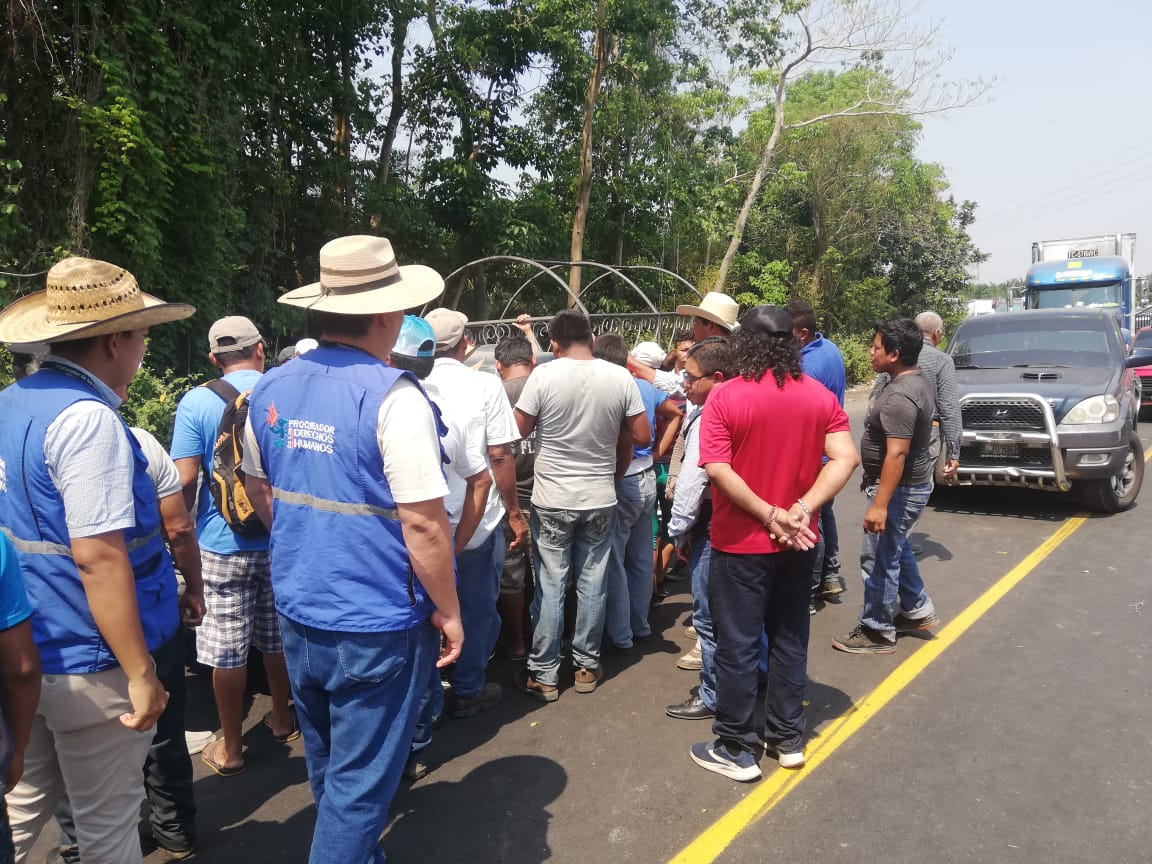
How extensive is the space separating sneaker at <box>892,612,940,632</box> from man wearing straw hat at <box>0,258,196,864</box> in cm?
409

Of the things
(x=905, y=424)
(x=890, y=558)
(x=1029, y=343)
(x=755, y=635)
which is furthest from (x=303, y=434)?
(x=1029, y=343)

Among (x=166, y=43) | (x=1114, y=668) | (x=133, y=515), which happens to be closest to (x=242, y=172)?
(x=166, y=43)

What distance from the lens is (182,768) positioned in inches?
113

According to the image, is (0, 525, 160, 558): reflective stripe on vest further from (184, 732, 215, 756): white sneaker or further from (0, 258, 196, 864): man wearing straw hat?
(184, 732, 215, 756): white sneaker

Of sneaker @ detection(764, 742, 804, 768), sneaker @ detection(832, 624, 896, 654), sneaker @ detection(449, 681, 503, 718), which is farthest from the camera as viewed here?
sneaker @ detection(832, 624, 896, 654)

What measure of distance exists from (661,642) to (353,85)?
505 inches

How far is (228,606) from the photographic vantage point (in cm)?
339

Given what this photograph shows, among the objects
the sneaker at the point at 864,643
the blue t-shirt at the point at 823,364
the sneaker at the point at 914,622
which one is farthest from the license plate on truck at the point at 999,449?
the sneaker at the point at 864,643

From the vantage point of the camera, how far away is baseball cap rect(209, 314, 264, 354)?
3.62 m

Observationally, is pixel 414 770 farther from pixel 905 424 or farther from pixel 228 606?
pixel 905 424

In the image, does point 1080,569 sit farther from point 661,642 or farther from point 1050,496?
point 661,642

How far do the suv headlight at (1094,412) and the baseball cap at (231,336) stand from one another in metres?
6.98

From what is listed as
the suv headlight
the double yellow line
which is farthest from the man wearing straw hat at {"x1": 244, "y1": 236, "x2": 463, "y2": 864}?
the suv headlight

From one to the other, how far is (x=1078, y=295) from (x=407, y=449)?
18.8m
